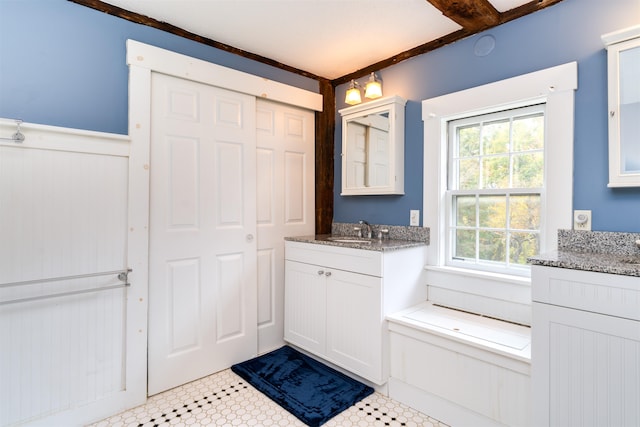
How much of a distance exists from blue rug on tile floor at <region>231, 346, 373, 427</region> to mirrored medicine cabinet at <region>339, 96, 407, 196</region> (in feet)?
4.60

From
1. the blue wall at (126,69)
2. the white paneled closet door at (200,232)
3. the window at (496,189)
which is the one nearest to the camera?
the blue wall at (126,69)

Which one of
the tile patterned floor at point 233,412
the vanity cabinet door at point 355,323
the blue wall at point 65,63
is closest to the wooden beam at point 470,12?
the vanity cabinet door at point 355,323

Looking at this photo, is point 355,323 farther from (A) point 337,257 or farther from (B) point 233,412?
(B) point 233,412

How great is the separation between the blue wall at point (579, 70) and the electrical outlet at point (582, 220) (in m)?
0.03

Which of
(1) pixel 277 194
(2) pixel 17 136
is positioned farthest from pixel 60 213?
(1) pixel 277 194

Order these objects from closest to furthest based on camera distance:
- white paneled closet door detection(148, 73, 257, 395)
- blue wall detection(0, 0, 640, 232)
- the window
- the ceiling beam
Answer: blue wall detection(0, 0, 640, 232) → the ceiling beam → the window → white paneled closet door detection(148, 73, 257, 395)

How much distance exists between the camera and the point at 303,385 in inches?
87.9

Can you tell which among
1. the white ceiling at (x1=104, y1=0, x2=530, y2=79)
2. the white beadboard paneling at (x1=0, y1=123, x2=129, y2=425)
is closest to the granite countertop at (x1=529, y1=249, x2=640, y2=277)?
the white ceiling at (x1=104, y1=0, x2=530, y2=79)

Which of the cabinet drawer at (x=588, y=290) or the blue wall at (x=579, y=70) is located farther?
the blue wall at (x=579, y=70)

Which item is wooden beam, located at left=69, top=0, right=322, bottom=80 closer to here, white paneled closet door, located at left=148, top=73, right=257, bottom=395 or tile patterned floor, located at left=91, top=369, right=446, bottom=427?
white paneled closet door, located at left=148, top=73, right=257, bottom=395

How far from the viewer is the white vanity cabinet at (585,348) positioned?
128 cm

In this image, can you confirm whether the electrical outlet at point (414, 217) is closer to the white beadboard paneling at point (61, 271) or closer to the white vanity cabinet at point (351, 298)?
the white vanity cabinet at point (351, 298)

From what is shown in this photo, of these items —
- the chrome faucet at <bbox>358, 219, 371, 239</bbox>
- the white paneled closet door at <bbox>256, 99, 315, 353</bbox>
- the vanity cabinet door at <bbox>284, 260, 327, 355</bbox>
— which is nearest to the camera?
the vanity cabinet door at <bbox>284, 260, 327, 355</bbox>

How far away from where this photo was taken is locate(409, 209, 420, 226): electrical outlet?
2537 millimetres
